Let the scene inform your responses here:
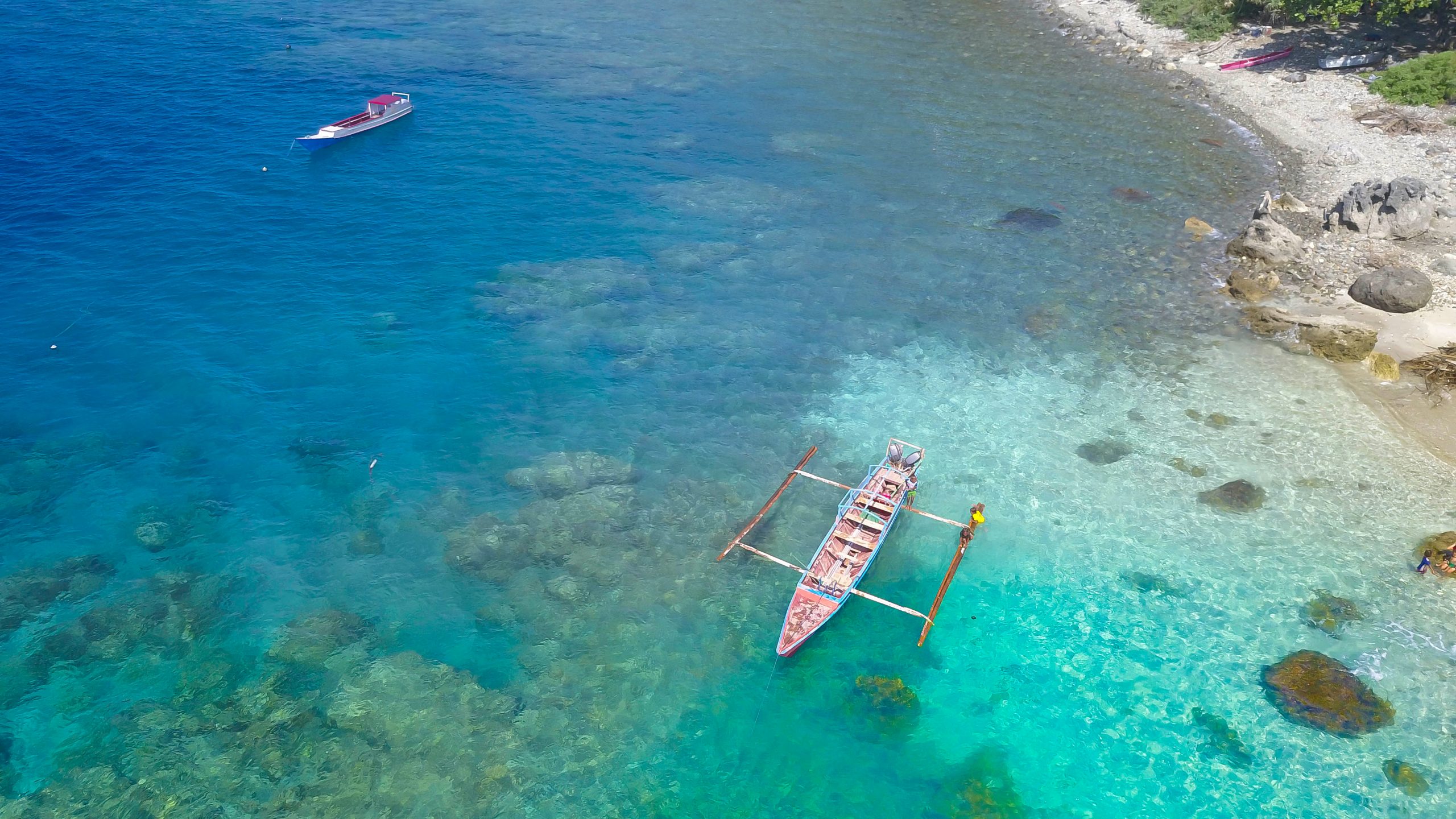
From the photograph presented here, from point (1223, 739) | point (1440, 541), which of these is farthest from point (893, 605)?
point (1440, 541)

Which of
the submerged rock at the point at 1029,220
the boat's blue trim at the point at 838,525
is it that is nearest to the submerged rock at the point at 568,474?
the boat's blue trim at the point at 838,525

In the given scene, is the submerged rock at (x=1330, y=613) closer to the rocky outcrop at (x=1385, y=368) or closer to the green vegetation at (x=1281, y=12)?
the rocky outcrop at (x=1385, y=368)

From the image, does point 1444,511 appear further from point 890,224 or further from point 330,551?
point 330,551

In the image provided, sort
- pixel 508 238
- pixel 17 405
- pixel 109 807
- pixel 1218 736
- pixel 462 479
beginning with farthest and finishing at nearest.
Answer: pixel 508 238, pixel 17 405, pixel 462 479, pixel 1218 736, pixel 109 807

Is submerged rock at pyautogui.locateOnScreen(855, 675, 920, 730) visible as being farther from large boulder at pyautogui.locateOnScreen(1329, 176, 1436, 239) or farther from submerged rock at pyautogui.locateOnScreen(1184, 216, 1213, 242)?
large boulder at pyautogui.locateOnScreen(1329, 176, 1436, 239)

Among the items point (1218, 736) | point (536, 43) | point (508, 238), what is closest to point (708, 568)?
point (1218, 736)

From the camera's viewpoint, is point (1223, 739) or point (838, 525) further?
point (838, 525)

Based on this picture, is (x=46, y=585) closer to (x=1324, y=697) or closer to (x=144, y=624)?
(x=144, y=624)
